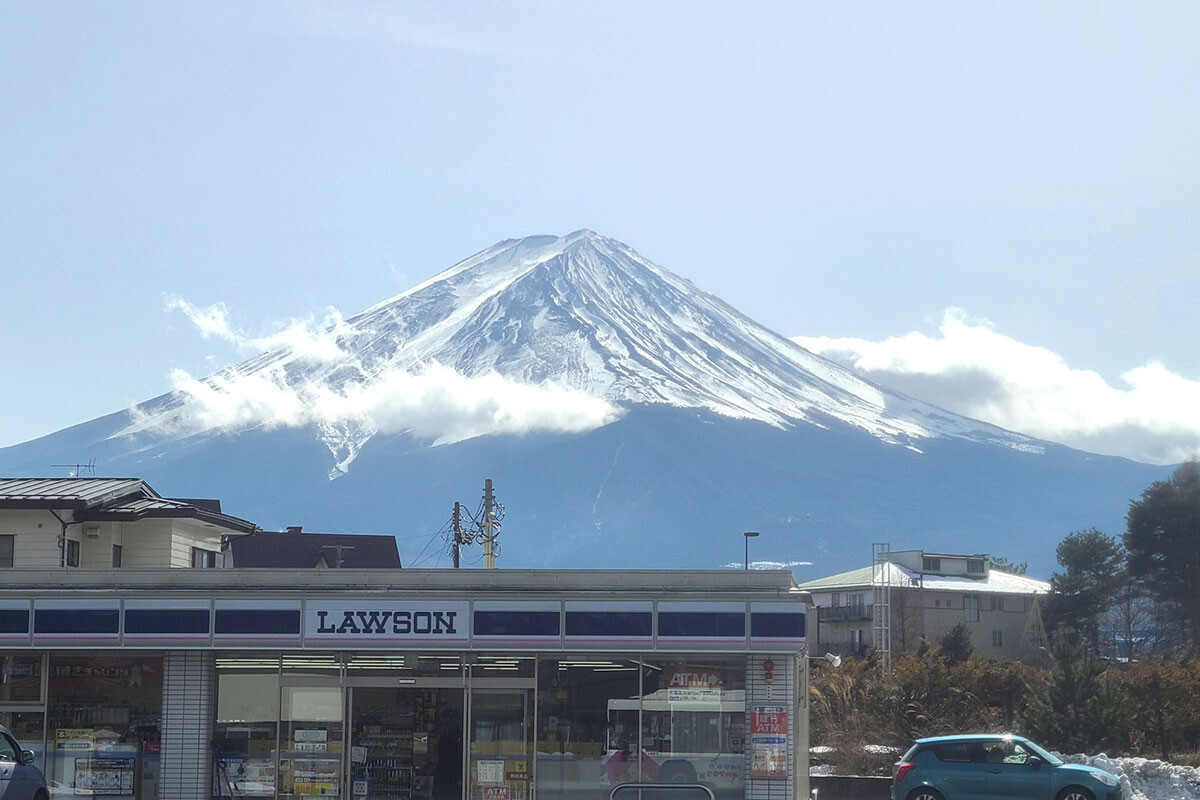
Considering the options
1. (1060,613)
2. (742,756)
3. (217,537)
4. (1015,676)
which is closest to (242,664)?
(742,756)

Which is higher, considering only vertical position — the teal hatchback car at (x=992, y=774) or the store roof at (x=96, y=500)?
the store roof at (x=96, y=500)

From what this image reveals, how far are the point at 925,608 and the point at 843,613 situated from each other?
5.04 metres

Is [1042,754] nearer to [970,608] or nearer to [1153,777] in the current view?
[1153,777]

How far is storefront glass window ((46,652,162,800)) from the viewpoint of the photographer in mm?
25875

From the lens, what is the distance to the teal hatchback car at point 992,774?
2512 centimetres

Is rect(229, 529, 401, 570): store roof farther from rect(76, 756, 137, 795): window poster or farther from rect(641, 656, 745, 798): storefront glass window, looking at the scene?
rect(641, 656, 745, 798): storefront glass window

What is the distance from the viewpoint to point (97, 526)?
3522 cm

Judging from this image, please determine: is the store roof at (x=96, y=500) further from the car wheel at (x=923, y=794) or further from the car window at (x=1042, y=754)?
the car window at (x=1042, y=754)

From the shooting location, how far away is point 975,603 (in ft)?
309

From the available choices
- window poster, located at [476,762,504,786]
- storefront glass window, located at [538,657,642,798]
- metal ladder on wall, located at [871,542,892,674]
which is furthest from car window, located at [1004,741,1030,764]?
metal ladder on wall, located at [871,542,892,674]

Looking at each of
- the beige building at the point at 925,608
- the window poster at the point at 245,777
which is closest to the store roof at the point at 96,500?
the window poster at the point at 245,777

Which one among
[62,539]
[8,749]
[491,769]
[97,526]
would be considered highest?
[97,526]

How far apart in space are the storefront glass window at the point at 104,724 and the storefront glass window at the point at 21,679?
0.82 ft

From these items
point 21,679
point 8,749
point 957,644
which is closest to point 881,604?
point 957,644
